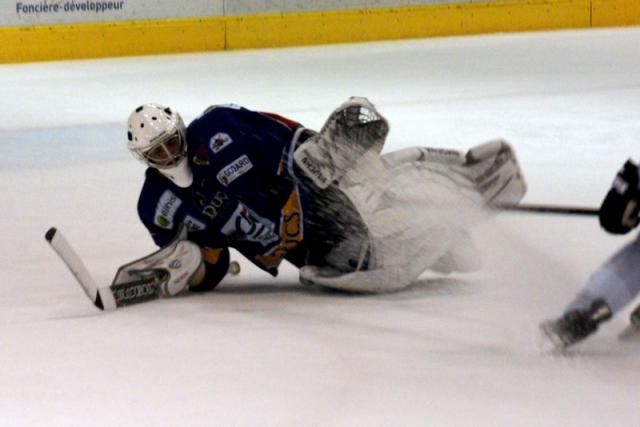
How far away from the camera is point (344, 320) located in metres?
3.78

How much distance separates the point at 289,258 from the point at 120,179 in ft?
7.55

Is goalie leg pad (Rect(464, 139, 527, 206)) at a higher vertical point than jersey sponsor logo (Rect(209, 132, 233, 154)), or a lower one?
lower

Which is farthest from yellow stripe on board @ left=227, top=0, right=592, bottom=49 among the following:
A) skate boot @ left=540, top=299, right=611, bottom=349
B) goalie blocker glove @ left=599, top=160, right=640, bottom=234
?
goalie blocker glove @ left=599, top=160, right=640, bottom=234

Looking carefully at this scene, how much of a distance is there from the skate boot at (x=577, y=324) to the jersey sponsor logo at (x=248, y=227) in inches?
→ 46.6

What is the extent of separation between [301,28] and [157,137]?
8.56m

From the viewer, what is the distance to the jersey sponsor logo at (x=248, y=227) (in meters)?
4.11

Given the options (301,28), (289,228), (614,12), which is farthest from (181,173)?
(614,12)

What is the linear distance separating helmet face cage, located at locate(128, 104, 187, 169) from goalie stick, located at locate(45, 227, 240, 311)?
350 millimetres

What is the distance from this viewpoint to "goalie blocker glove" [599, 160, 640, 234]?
3.01 m

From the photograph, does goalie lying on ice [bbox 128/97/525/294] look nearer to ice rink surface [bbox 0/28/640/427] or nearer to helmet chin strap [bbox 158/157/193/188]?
helmet chin strap [bbox 158/157/193/188]

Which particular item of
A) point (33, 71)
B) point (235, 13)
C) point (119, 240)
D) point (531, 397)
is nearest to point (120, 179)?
point (119, 240)

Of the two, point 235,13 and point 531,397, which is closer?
point 531,397

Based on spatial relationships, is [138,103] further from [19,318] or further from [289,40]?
[19,318]

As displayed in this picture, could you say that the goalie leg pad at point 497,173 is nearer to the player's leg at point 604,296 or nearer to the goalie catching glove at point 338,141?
the goalie catching glove at point 338,141
